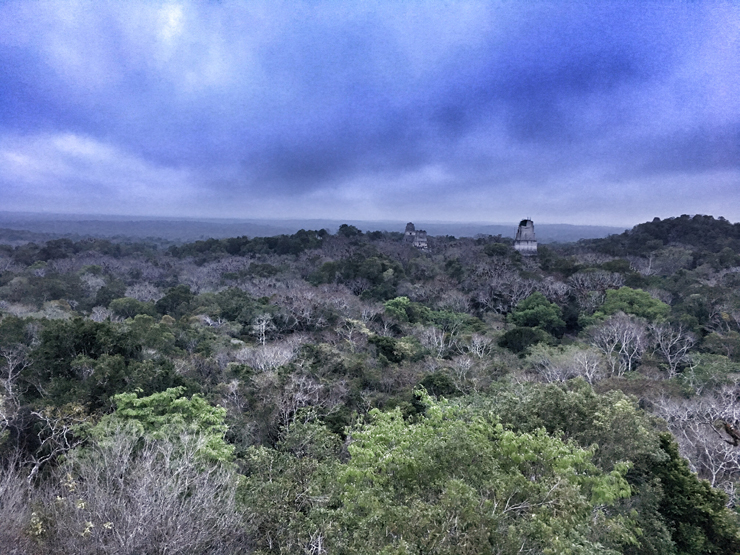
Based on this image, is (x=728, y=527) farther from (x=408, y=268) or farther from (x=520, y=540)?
(x=408, y=268)

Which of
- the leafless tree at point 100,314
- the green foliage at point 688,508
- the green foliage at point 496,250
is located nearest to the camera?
the green foliage at point 688,508

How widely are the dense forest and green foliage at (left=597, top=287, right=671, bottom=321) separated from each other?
0.14 m

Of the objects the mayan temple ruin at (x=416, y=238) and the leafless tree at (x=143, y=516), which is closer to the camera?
the leafless tree at (x=143, y=516)

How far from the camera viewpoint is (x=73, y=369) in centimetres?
1166

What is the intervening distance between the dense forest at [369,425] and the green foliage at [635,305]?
0.14 meters

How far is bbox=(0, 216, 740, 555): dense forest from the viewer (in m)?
5.60

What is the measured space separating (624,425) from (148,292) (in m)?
33.8

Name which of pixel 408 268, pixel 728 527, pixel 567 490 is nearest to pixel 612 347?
pixel 728 527

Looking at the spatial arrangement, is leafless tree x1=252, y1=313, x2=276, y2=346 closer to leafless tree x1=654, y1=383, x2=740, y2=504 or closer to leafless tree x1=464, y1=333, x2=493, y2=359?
leafless tree x1=464, y1=333, x2=493, y2=359

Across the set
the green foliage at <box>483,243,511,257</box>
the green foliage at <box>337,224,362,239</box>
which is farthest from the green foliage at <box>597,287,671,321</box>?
the green foliage at <box>337,224,362,239</box>

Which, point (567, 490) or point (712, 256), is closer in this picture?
point (567, 490)

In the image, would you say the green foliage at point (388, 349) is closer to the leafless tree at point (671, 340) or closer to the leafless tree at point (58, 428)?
the leafless tree at point (58, 428)

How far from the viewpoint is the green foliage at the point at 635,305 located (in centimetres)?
2491

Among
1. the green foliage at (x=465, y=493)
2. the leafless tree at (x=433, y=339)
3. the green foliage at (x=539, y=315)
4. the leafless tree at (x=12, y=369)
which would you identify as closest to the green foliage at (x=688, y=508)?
the green foliage at (x=465, y=493)
